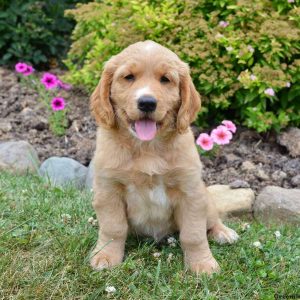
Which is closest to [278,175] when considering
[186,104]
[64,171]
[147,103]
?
[64,171]

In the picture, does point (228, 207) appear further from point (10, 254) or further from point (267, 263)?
point (10, 254)

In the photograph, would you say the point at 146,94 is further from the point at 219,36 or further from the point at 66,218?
the point at 219,36

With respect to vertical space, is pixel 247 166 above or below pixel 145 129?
below

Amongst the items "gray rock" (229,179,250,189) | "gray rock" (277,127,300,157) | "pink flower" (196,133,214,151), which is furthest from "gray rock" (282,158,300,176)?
"pink flower" (196,133,214,151)

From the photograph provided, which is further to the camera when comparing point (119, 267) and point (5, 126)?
point (5, 126)

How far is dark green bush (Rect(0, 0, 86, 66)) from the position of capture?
8414mm

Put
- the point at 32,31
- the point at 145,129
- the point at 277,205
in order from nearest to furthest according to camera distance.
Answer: the point at 145,129, the point at 277,205, the point at 32,31

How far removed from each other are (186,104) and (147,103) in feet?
1.27

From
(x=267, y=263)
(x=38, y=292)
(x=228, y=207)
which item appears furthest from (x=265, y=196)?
(x=38, y=292)

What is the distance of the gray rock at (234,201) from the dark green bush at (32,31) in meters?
4.46

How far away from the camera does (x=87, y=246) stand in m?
3.92

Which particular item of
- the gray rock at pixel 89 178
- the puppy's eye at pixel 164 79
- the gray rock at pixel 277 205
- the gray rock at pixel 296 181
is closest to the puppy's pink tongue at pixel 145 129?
the puppy's eye at pixel 164 79

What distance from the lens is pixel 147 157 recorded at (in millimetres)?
3602

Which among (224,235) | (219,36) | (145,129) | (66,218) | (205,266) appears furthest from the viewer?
(219,36)
